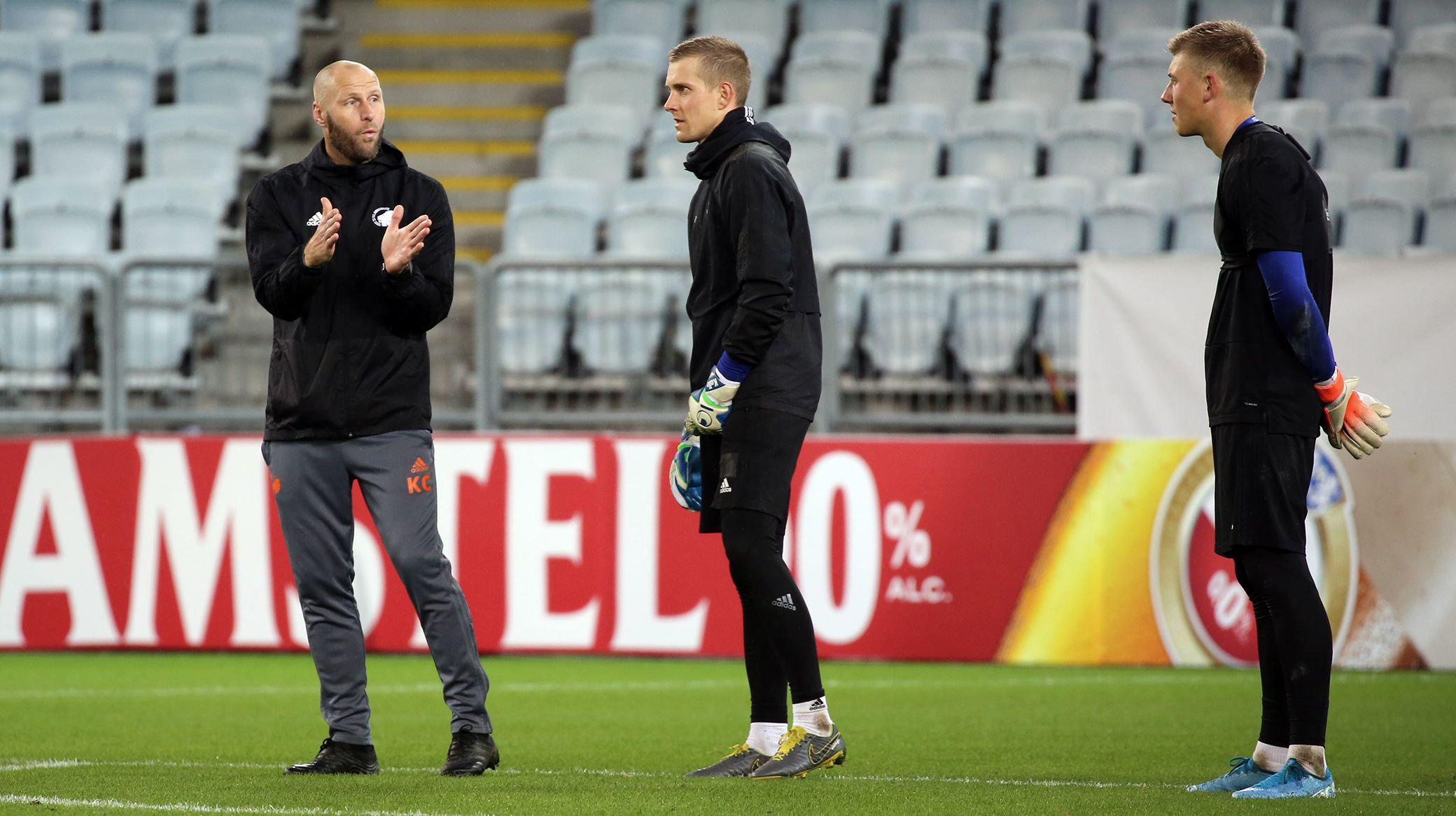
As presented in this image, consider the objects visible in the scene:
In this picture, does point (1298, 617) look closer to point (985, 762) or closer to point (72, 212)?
point (985, 762)

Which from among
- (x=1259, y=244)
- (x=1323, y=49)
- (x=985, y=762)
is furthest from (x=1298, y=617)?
(x=1323, y=49)

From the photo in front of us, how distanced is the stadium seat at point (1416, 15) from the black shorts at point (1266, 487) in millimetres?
11404

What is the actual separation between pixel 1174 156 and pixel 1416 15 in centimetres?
303

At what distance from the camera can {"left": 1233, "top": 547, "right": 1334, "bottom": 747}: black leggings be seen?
15.0 ft

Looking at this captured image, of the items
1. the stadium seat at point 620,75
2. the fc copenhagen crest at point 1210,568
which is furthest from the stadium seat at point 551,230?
the fc copenhagen crest at point 1210,568

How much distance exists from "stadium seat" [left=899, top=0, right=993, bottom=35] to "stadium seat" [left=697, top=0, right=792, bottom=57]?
44.1 inches

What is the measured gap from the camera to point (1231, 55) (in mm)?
4723

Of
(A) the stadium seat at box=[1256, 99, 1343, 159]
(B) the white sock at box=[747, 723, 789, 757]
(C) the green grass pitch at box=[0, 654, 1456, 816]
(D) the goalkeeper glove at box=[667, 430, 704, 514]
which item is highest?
(A) the stadium seat at box=[1256, 99, 1343, 159]

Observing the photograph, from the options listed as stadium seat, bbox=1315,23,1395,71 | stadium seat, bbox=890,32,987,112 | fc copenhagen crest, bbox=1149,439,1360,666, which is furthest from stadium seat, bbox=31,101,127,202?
stadium seat, bbox=1315,23,1395,71

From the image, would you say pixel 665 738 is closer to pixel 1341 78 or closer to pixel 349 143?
pixel 349 143

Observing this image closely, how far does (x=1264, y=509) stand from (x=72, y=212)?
34.6 ft

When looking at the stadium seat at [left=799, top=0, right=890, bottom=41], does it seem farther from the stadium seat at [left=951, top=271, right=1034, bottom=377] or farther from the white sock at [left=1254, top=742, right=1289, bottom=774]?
the white sock at [left=1254, top=742, right=1289, bottom=774]

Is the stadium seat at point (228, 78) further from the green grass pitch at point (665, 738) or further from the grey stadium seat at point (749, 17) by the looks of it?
the green grass pitch at point (665, 738)

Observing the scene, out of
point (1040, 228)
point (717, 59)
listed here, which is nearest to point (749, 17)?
point (1040, 228)
